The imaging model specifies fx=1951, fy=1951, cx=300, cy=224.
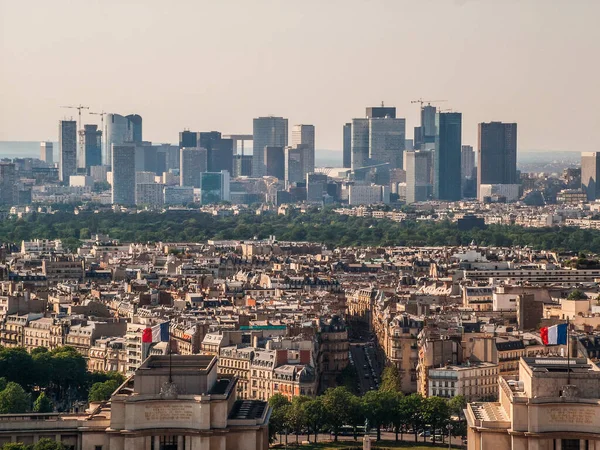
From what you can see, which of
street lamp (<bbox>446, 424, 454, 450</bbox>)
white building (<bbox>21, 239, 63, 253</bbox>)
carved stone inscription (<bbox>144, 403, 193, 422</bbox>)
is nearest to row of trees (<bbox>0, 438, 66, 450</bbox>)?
carved stone inscription (<bbox>144, 403, 193, 422</bbox>)

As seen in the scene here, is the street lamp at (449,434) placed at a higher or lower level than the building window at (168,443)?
lower

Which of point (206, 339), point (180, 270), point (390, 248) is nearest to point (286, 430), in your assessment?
Answer: point (206, 339)

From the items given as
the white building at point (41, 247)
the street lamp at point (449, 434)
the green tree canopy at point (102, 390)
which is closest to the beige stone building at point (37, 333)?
the green tree canopy at point (102, 390)

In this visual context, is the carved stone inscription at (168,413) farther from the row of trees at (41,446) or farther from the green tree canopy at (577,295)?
the green tree canopy at (577,295)

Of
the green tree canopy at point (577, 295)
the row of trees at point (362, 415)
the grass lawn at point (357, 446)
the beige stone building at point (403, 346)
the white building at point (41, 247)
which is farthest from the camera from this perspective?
the white building at point (41, 247)

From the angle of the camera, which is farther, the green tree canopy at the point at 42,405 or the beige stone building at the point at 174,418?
the green tree canopy at the point at 42,405

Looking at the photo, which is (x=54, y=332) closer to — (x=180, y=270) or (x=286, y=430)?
(x=286, y=430)

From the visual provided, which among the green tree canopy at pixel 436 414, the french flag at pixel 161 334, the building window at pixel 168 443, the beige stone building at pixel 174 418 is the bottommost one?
the green tree canopy at pixel 436 414

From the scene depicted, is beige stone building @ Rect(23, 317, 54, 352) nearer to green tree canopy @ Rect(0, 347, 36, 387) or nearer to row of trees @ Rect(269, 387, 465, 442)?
green tree canopy @ Rect(0, 347, 36, 387)
